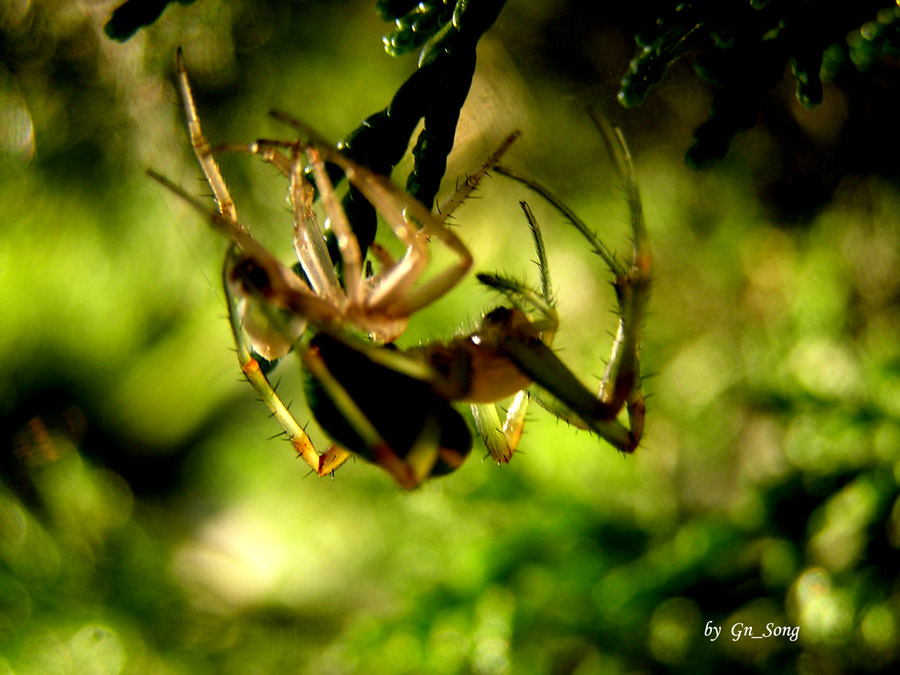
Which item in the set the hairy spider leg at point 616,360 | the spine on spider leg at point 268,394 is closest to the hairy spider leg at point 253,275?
the spine on spider leg at point 268,394

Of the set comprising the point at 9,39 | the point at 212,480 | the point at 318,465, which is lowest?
the point at 212,480

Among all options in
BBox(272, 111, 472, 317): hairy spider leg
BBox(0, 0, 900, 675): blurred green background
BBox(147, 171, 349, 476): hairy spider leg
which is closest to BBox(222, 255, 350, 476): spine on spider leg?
BBox(147, 171, 349, 476): hairy spider leg

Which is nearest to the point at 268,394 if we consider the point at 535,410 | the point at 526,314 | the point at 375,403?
the point at 375,403

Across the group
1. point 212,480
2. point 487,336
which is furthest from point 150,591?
point 487,336

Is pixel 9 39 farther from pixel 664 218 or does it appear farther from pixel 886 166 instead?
pixel 886 166

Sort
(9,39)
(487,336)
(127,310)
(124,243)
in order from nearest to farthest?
(487,336), (9,39), (124,243), (127,310)

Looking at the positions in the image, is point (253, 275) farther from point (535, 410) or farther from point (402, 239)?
point (535, 410)

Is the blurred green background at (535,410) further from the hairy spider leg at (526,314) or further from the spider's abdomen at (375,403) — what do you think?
the spider's abdomen at (375,403)
